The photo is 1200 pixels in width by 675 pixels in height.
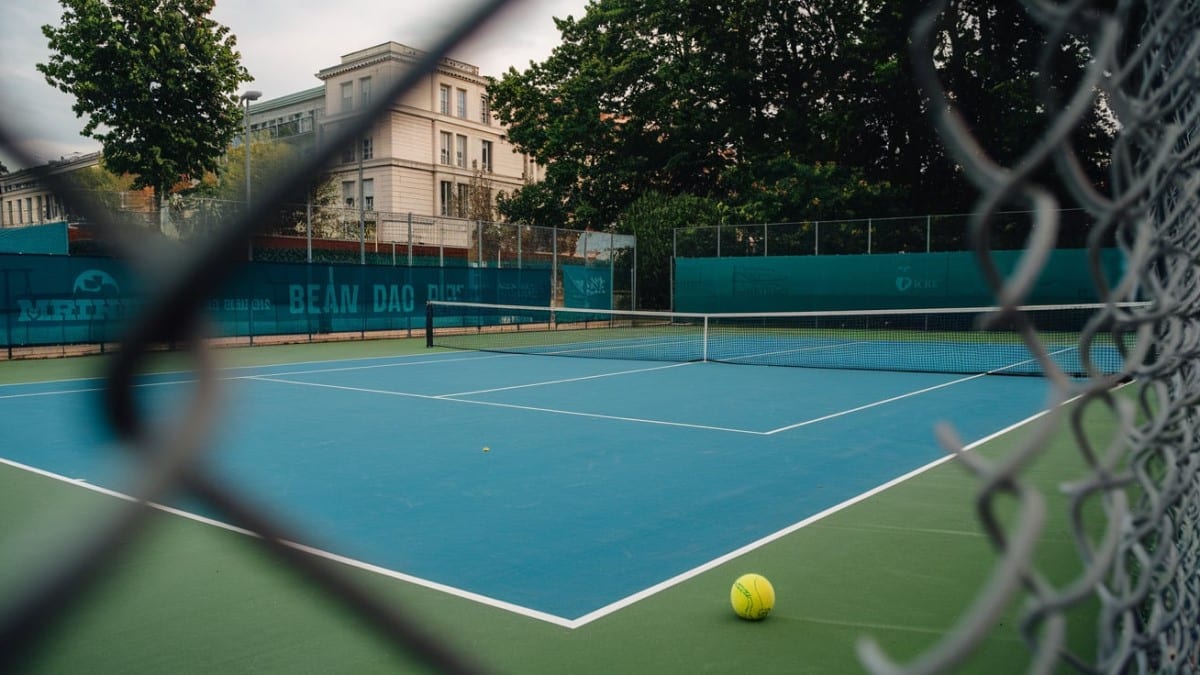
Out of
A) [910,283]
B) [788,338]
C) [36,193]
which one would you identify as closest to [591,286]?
[788,338]

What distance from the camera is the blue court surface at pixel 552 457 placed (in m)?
4.10

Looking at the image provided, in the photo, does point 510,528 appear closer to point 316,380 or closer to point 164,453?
point 164,453

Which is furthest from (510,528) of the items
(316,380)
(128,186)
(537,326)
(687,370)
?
(537,326)

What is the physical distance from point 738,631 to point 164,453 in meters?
2.99

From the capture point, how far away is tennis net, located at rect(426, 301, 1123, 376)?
14.0 metres

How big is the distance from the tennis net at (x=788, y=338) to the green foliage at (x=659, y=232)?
131 centimetres

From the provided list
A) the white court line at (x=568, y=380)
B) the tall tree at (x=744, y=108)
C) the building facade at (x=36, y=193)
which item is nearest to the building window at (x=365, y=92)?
the building facade at (x=36, y=193)

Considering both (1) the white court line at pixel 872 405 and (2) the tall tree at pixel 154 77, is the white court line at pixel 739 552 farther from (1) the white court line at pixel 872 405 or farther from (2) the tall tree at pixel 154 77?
(2) the tall tree at pixel 154 77

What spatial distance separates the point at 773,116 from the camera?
98.1ft

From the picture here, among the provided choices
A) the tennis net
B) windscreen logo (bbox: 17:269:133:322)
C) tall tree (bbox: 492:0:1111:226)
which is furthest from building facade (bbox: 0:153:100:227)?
tall tree (bbox: 492:0:1111:226)

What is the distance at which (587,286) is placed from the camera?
25188 millimetres

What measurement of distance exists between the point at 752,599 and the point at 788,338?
17.5 metres

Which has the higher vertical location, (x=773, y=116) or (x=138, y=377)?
(x=773, y=116)

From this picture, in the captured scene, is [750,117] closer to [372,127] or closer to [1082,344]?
[1082,344]
